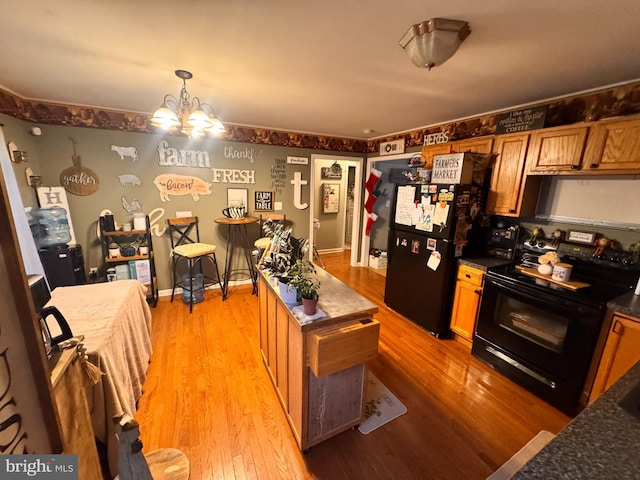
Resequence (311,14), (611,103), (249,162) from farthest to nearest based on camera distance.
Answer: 1. (249,162)
2. (611,103)
3. (311,14)

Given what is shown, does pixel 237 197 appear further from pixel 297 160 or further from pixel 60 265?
pixel 60 265

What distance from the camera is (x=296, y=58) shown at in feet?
5.57

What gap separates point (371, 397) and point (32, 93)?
4.15m

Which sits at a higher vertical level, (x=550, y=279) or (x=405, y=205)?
(x=405, y=205)

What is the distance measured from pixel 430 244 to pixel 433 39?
A: 1.82 m

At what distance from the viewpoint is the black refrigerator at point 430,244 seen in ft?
8.22

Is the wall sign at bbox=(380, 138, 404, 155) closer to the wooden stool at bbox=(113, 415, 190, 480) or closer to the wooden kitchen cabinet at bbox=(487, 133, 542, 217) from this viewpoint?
the wooden kitchen cabinet at bbox=(487, 133, 542, 217)

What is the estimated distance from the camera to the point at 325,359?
4.42ft

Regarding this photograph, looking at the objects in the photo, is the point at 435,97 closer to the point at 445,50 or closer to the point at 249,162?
the point at 445,50

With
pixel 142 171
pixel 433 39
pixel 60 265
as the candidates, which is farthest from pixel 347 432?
pixel 142 171

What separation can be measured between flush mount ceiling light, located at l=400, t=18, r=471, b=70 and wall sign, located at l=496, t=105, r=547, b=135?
1.37 metres

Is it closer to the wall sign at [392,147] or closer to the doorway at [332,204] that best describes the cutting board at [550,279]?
the wall sign at [392,147]

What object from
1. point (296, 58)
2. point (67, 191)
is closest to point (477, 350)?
point (296, 58)

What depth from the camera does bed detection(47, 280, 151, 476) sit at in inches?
52.2
